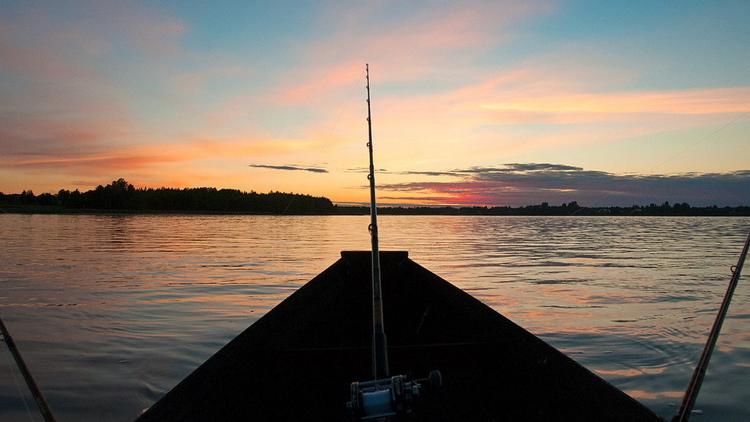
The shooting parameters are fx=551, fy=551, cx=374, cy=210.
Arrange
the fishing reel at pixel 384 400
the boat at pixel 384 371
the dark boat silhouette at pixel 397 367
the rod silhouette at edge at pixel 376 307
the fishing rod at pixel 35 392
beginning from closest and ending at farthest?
the fishing reel at pixel 384 400 < the fishing rod at pixel 35 392 < the rod silhouette at edge at pixel 376 307 < the boat at pixel 384 371 < the dark boat silhouette at pixel 397 367

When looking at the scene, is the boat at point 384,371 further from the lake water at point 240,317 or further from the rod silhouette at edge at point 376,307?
the lake water at point 240,317

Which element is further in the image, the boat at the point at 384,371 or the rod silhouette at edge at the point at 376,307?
the boat at the point at 384,371

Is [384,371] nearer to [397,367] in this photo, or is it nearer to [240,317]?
[397,367]

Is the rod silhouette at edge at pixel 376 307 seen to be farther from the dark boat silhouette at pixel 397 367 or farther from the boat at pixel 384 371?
the dark boat silhouette at pixel 397 367

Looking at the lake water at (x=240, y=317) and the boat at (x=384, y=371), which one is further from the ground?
the boat at (x=384, y=371)

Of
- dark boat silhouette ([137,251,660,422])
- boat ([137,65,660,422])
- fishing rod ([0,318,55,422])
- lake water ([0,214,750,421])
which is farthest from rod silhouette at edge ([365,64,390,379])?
lake water ([0,214,750,421])

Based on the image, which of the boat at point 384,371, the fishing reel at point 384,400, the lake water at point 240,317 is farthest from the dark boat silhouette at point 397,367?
the lake water at point 240,317

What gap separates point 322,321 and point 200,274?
40.1 ft

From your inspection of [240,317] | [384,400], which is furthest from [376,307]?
[240,317]

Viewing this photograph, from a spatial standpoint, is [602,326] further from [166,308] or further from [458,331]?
[166,308]

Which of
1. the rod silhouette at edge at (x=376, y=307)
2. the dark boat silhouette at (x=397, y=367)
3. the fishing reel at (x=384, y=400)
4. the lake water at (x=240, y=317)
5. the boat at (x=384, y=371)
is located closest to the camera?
the fishing reel at (x=384, y=400)

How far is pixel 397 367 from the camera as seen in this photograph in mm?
5129

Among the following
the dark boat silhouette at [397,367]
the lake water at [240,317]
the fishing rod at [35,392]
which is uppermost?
the fishing rod at [35,392]

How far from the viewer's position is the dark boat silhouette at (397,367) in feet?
12.4
